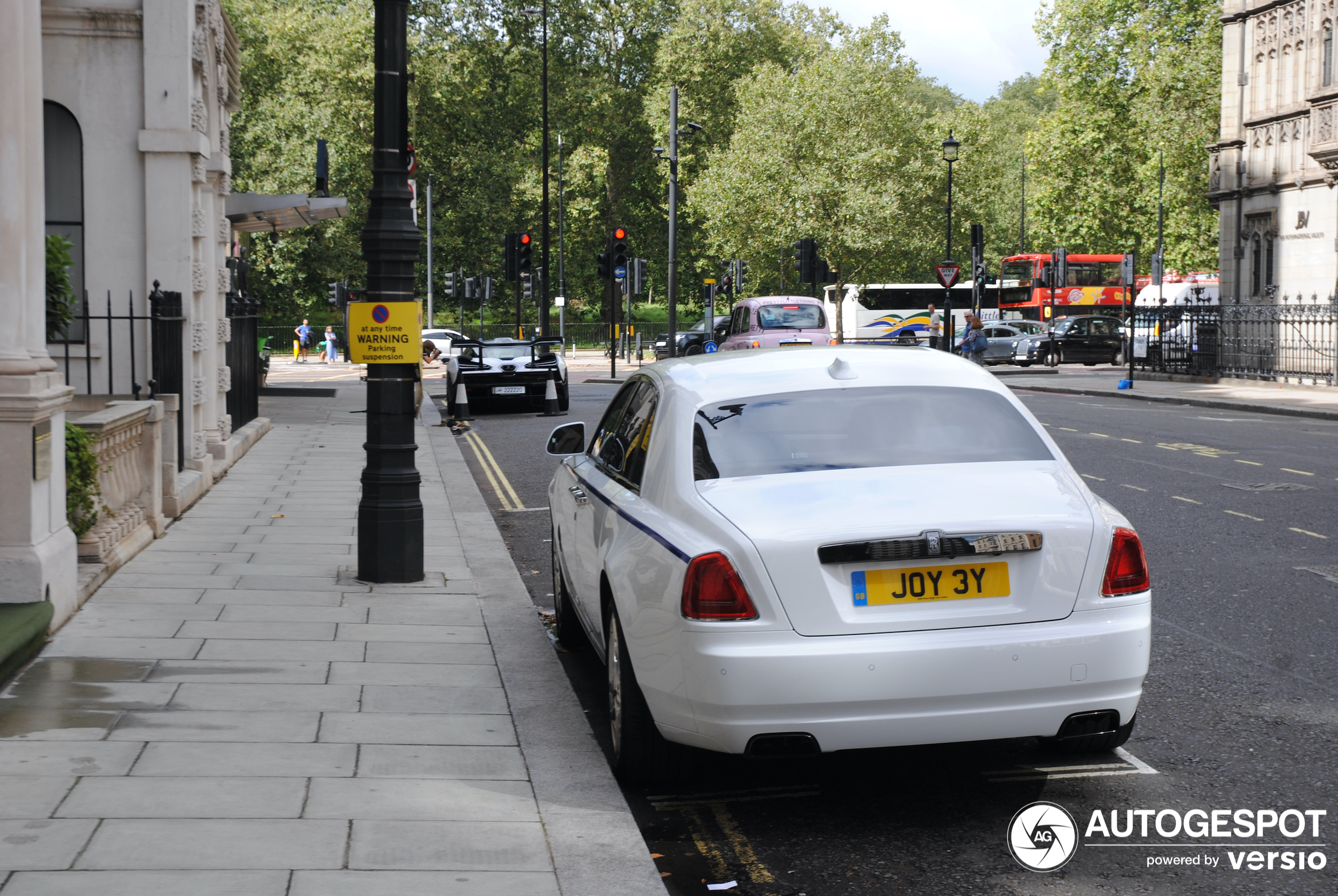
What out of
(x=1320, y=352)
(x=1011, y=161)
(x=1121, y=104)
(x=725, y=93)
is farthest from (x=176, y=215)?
(x=1011, y=161)

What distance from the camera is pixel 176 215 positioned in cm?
1308

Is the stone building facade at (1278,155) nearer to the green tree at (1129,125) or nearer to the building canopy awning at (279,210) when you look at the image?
the green tree at (1129,125)

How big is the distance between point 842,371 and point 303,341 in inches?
2373

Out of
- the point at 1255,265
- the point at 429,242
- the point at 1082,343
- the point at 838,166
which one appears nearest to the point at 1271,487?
the point at 1255,265

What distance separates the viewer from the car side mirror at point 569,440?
7086 mm

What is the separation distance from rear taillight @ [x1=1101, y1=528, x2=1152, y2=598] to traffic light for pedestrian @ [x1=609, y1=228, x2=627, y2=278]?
33898mm

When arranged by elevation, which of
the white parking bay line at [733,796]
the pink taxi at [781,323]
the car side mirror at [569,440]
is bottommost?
the white parking bay line at [733,796]

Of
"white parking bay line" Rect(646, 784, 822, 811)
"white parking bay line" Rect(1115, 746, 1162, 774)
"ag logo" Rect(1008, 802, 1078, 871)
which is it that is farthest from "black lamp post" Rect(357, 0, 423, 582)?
"ag logo" Rect(1008, 802, 1078, 871)

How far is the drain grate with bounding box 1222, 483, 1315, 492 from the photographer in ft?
43.1

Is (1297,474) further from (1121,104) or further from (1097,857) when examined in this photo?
(1121,104)

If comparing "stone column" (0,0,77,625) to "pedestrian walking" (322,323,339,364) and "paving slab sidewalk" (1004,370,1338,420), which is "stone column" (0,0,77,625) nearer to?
"paving slab sidewalk" (1004,370,1338,420)

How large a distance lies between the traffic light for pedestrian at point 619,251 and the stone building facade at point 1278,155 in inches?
627

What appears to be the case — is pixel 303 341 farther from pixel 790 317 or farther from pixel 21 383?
pixel 21 383

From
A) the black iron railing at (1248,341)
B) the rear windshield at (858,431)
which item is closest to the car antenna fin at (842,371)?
A: the rear windshield at (858,431)
